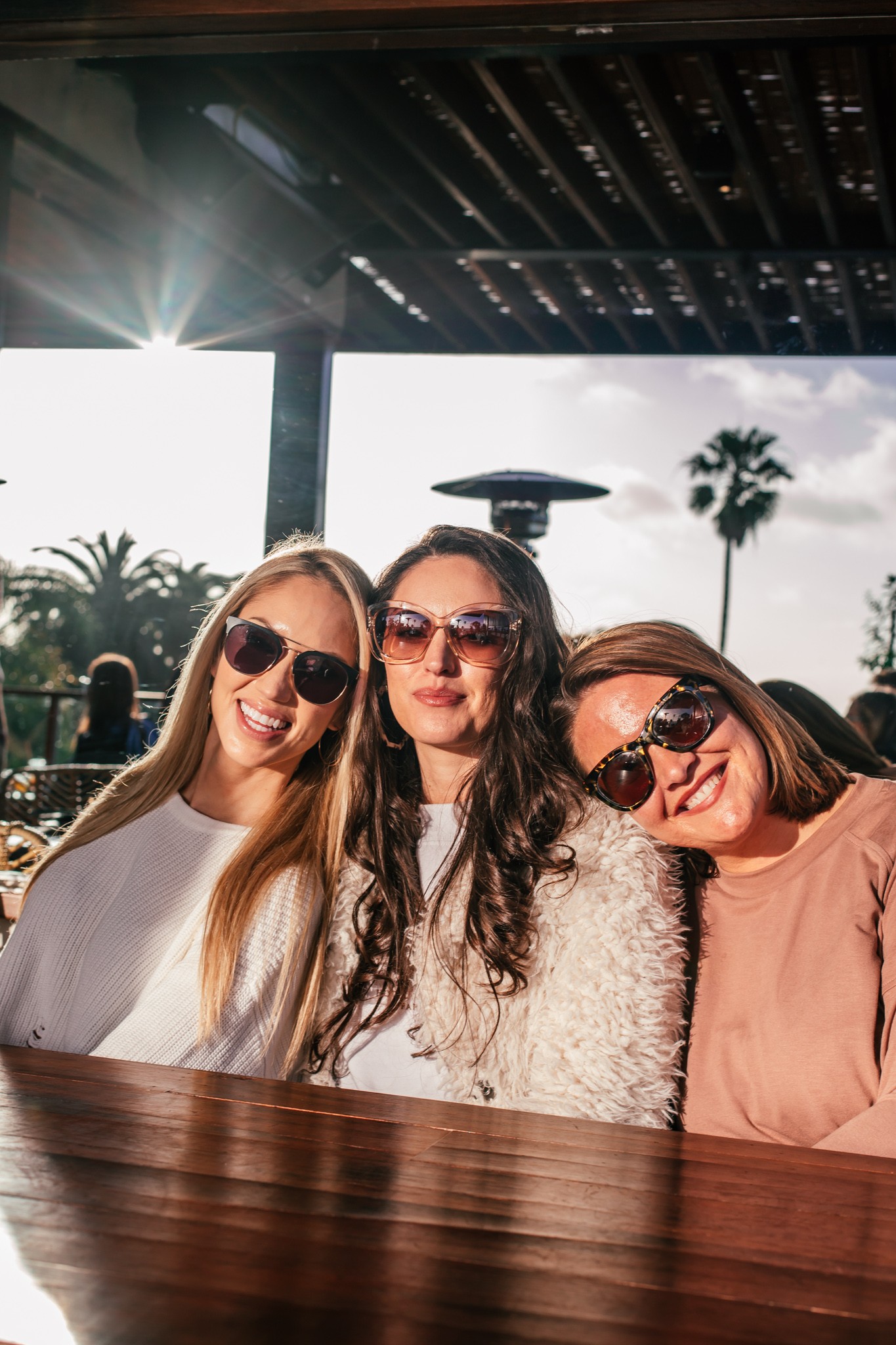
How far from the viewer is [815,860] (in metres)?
1.66

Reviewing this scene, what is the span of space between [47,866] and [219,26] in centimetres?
175

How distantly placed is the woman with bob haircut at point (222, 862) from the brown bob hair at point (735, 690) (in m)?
0.47

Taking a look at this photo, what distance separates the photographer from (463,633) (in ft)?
6.51

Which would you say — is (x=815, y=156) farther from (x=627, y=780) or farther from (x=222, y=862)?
(x=222, y=862)

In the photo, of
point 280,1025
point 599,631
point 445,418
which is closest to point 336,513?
point 445,418

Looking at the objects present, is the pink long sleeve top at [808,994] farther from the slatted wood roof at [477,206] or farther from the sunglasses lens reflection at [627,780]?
the slatted wood roof at [477,206]

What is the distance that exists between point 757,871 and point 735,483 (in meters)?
3.42

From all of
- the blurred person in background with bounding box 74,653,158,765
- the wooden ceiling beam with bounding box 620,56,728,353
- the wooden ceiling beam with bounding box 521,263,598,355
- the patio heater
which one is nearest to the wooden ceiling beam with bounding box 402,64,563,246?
the wooden ceiling beam with bounding box 521,263,598,355

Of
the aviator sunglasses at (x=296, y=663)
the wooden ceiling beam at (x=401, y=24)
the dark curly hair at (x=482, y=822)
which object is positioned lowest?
the dark curly hair at (x=482, y=822)

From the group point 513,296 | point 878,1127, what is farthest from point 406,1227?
point 513,296

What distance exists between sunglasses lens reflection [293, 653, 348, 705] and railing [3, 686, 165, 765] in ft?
8.04

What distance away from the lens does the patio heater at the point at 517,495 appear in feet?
13.9

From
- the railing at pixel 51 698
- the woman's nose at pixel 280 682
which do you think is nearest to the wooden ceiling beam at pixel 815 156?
the woman's nose at pixel 280 682

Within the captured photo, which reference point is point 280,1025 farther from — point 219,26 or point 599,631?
point 219,26
